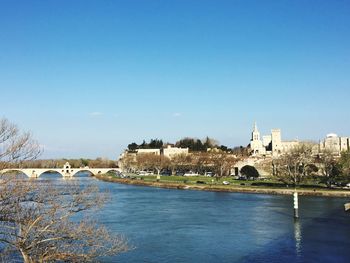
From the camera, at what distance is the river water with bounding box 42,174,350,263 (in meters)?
20.1

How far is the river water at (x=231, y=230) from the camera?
792 inches

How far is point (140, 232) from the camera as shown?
25625 mm

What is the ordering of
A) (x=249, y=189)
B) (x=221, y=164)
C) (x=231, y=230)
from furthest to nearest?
1. (x=221, y=164)
2. (x=249, y=189)
3. (x=231, y=230)

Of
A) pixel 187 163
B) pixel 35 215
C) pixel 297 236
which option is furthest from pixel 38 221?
pixel 187 163

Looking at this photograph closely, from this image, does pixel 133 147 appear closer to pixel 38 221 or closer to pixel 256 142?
pixel 256 142

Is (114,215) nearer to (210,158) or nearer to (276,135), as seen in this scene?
(210,158)

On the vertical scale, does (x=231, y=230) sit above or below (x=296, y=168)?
below

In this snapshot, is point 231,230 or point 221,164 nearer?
point 231,230

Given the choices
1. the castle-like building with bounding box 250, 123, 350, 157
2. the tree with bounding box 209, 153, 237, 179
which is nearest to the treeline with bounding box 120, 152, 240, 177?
the tree with bounding box 209, 153, 237, 179

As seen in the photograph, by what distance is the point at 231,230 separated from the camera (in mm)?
26453

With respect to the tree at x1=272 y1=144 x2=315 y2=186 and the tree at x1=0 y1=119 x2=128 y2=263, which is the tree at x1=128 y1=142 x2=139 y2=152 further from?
the tree at x1=0 y1=119 x2=128 y2=263

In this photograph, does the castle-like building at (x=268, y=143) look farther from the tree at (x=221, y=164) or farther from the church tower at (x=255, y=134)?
the tree at (x=221, y=164)

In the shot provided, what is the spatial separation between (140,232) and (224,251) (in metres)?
6.27

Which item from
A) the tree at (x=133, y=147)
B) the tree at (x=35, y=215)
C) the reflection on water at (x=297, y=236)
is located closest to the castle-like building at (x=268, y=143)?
the tree at (x=133, y=147)
